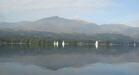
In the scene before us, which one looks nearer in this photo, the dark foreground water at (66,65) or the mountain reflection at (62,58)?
the dark foreground water at (66,65)

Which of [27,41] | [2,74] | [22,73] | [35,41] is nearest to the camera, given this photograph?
[2,74]

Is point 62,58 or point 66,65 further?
point 62,58

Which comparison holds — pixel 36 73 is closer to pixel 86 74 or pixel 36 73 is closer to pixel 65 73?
pixel 65 73

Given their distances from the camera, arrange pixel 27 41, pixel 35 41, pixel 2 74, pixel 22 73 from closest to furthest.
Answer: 1. pixel 2 74
2. pixel 22 73
3. pixel 35 41
4. pixel 27 41

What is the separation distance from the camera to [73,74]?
20.7 meters

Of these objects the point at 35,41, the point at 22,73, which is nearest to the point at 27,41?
the point at 35,41

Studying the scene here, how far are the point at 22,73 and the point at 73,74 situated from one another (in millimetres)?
4624

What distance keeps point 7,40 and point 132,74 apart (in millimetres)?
147418

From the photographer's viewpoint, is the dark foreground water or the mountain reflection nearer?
the dark foreground water

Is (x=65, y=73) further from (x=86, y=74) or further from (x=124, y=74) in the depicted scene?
(x=124, y=74)

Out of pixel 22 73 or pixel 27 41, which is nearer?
pixel 22 73

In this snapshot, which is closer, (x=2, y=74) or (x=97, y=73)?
(x=2, y=74)

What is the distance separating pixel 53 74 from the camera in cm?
2041

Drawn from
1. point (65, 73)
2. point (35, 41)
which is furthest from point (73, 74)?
point (35, 41)
